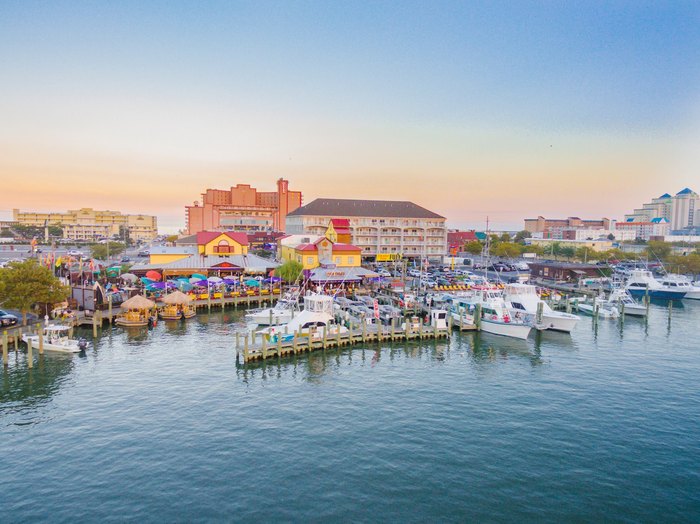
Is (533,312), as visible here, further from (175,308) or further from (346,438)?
(175,308)

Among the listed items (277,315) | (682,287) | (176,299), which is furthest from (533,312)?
(682,287)

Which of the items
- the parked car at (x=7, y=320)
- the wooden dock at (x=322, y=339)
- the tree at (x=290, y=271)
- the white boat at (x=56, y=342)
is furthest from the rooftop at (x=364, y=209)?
the white boat at (x=56, y=342)

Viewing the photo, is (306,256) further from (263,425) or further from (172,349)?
(263,425)

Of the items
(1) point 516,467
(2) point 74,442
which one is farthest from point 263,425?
(1) point 516,467

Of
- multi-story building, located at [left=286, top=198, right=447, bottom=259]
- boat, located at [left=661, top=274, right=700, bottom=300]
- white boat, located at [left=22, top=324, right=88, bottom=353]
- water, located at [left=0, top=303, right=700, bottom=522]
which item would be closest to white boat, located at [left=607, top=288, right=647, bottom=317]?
boat, located at [left=661, top=274, right=700, bottom=300]

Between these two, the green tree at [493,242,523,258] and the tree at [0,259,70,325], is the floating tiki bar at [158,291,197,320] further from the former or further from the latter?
the green tree at [493,242,523,258]

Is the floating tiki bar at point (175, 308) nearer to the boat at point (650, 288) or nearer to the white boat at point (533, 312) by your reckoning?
the white boat at point (533, 312)

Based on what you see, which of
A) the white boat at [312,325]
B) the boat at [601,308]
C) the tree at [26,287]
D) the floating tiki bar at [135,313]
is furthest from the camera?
the boat at [601,308]
